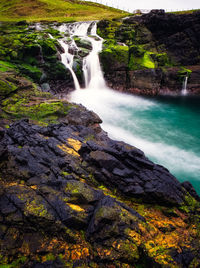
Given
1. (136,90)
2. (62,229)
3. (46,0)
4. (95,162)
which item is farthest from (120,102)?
(46,0)

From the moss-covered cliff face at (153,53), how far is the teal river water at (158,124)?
2.16m

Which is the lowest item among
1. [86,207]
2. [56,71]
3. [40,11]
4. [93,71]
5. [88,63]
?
[86,207]

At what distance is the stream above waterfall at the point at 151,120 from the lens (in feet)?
38.5

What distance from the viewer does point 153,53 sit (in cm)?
2698

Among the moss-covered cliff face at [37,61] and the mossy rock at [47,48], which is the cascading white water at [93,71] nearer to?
the moss-covered cliff face at [37,61]

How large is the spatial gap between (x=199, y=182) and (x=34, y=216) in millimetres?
9211

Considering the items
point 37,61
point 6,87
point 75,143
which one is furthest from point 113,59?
point 75,143

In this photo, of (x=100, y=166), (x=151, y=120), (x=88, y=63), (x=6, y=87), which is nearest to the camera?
(x=100, y=166)

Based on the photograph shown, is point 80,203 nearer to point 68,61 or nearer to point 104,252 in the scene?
point 104,252

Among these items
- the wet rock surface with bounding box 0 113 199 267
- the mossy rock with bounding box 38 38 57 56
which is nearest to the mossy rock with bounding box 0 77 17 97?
the wet rock surface with bounding box 0 113 199 267

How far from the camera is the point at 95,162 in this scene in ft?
20.9

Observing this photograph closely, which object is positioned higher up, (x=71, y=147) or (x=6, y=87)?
(x=6, y=87)

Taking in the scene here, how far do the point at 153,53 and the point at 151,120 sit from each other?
15.1 meters

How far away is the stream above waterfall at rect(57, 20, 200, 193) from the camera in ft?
38.5
